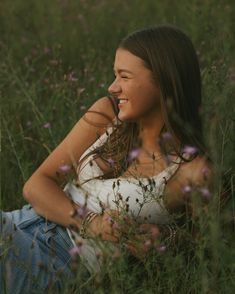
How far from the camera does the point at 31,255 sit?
213cm

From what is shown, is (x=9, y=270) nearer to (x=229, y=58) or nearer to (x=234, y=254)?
(x=234, y=254)

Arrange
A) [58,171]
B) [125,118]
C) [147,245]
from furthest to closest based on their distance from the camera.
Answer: [58,171] → [125,118] → [147,245]

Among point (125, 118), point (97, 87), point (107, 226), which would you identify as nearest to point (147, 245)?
point (107, 226)

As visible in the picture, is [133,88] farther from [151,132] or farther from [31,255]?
[31,255]

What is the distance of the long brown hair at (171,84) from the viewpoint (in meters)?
2.51

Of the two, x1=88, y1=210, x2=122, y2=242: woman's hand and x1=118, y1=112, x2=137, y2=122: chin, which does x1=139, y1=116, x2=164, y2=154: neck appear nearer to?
x1=118, y1=112, x2=137, y2=122: chin

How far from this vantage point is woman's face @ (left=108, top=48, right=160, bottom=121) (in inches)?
96.8

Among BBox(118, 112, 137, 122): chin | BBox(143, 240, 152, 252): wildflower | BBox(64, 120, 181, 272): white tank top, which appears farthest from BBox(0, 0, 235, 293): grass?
BBox(118, 112, 137, 122): chin

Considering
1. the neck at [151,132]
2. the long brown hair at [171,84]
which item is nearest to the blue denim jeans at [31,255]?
the long brown hair at [171,84]

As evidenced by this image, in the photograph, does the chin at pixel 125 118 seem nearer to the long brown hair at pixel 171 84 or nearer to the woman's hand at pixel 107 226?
the long brown hair at pixel 171 84

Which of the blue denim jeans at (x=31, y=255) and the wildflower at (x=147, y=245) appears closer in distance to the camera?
the wildflower at (x=147, y=245)

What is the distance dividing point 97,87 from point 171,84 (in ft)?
4.54

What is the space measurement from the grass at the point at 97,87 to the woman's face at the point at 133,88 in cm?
21

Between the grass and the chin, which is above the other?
the chin
